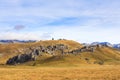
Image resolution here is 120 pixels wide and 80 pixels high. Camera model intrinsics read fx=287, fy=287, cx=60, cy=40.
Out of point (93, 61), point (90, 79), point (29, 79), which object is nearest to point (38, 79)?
point (29, 79)

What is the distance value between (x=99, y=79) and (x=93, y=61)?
466ft

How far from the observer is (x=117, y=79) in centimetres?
5522

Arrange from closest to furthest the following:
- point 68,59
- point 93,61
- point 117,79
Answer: point 117,79 < point 68,59 < point 93,61

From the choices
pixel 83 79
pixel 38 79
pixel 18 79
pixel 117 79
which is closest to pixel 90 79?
pixel 83 79

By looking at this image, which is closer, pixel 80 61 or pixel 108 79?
pixel 108 79

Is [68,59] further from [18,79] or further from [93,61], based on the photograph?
[18,79]

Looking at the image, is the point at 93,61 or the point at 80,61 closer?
the point at 80,61

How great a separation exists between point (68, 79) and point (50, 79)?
362 centimetres

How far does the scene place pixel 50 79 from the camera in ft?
189

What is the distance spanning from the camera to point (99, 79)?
56.5 m

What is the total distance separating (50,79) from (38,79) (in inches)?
95.4

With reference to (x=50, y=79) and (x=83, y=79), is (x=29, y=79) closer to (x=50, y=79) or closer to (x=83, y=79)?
(x=50, y=79)

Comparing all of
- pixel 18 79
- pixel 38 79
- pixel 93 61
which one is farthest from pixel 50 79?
pixel 93 61

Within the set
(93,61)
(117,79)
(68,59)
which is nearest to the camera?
(117,79)
